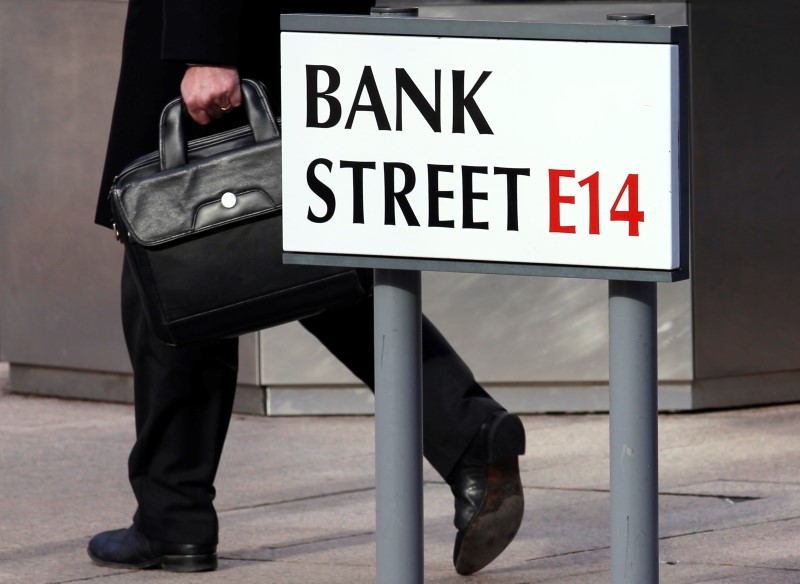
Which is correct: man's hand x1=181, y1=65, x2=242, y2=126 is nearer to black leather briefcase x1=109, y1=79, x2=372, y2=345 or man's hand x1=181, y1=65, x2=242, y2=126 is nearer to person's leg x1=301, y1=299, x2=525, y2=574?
black leather briefcase x1=109, y1=79, x2=372, y2=345

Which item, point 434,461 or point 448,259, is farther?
point 434,461

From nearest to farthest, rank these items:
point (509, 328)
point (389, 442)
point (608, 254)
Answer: point (608, 254)
point (389, 442)
point (509, 328)

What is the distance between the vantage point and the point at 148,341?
386cm

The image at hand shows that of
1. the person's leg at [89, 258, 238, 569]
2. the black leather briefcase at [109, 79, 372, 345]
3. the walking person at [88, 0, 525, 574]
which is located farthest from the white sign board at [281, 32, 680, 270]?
the person's leg at [89, 258, 238, 569]

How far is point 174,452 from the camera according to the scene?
3842mm

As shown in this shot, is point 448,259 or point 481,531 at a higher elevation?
point 448,259

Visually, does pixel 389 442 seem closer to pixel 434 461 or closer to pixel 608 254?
pixel 608 254

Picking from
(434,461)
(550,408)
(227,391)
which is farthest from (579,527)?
(550,408)

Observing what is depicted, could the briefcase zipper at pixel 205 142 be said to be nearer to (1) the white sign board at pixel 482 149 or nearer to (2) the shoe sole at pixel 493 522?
(2) the shoe sole at pixel 493 522

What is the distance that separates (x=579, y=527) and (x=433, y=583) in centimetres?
65

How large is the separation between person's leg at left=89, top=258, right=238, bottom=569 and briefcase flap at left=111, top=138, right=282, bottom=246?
41 centimetres

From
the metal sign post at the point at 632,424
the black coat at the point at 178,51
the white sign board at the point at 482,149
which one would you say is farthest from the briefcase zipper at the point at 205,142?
the metal sign post at the point at 632,424

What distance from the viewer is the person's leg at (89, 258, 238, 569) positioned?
3.82m

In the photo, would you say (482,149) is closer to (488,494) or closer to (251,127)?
(251,127)
